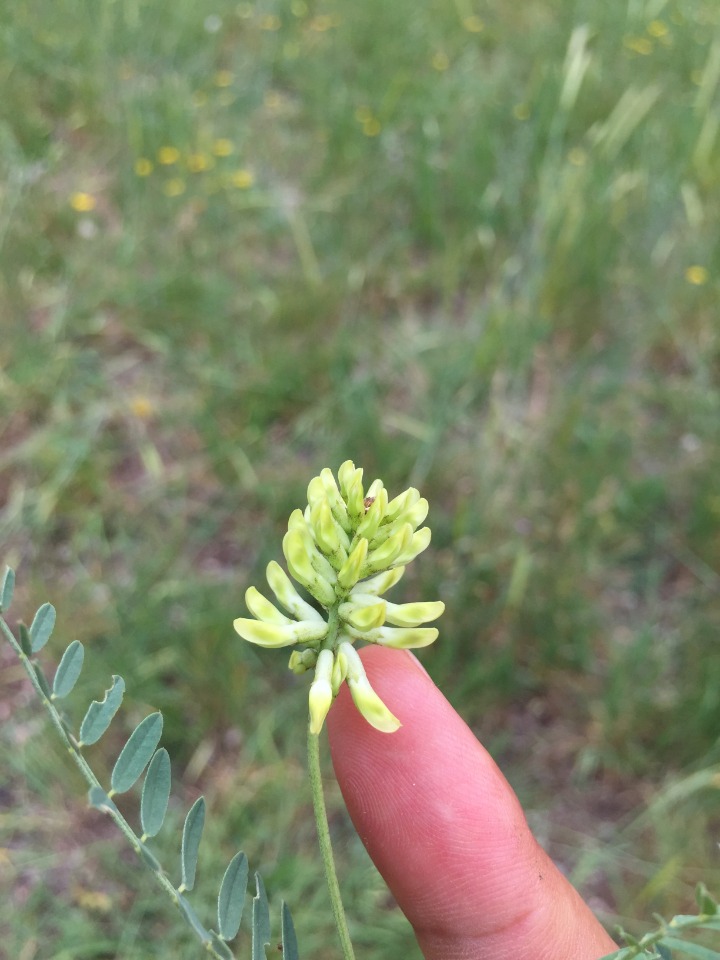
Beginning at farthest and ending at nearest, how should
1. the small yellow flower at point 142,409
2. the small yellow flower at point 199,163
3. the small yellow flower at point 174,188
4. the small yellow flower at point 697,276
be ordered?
the small yellow flower at point 199,163 < the small yellow flower at point 174,188 < the small yellow flower at point 697,276 < the small yellow flower at point 142,409

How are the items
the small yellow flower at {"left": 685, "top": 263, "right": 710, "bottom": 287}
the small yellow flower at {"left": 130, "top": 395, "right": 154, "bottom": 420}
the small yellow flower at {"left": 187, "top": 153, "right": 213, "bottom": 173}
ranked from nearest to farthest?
the small yellow flower at {"left": 130, "top": 395, "right": 154, "bottom": 420}, the small yellow flower at {"left": 685, "top": 263, "right": 710, "bottom": 287}, the small yellow flower at {"left": 187, "top": 153, "right": 213, "bottom": 173}

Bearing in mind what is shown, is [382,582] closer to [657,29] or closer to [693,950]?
[693,950]

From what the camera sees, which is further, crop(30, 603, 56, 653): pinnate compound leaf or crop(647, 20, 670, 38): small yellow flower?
crop(647, 20, 670, 38): small yellow flower

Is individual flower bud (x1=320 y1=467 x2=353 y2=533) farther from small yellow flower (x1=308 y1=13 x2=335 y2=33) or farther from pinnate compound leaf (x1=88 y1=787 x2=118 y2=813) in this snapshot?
small yellow flower (x1=308 y1=13 x2=335 y2=33)

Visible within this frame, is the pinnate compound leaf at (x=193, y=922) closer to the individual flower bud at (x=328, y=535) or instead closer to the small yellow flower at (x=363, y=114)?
the individual flower bud at (x=328, y=535)

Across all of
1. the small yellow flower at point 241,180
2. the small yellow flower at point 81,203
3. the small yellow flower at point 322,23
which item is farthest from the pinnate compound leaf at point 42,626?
the small yellow flower at point 322,23

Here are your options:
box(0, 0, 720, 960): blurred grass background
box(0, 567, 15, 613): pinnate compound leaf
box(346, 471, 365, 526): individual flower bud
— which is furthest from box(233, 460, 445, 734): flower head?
box(0, 0, 720, 960): blurred grass background

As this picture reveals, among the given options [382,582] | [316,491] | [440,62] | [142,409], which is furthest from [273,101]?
[382,582]
